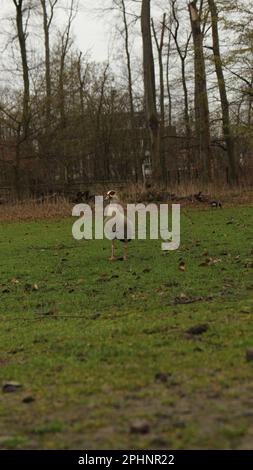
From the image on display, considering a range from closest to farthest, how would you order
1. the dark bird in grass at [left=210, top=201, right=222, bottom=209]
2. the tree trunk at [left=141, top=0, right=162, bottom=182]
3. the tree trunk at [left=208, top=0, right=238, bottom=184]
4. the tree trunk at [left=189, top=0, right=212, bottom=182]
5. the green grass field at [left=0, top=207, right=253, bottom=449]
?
1. the green grass field at [left=0, top=207, right=253, bottom=449]
2. the dark bird in grass at [left=210, top=201, right=222, bottom=209]
3. the tree trunk at [left=141, top=0, right=162, bottom=182]
4. the tree trunk at [left=208, top=0, right=238, bottom=184]
5. the tree trunk at [left=189, top=0, right=212, bottom=182]

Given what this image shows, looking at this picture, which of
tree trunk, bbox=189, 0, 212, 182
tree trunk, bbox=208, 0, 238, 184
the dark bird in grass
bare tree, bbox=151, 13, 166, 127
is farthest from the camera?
bare tree, bbox=151, 13, 166, 127

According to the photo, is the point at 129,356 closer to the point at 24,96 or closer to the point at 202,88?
the point at 202,88

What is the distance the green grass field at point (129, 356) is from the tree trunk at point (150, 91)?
21.5 meters

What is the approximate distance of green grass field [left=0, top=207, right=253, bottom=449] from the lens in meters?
3.61

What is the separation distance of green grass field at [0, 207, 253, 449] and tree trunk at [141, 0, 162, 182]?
70.5ft

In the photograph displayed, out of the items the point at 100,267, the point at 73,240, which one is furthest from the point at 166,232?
the point at 100,267

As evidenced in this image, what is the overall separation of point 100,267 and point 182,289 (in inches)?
124

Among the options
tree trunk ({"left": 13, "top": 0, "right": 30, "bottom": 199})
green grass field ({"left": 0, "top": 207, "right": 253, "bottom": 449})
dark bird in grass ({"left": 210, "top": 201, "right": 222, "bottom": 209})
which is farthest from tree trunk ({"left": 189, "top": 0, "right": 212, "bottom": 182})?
green grass field ({"left": 0, "top": 207, "right": 253, "bottom": 449})

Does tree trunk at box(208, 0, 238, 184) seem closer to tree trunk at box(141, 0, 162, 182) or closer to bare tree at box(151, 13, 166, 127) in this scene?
tree trunk at box(141, 0, 162, 182)

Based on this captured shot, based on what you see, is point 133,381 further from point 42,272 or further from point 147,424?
point 42,272

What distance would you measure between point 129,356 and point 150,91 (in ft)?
93.8

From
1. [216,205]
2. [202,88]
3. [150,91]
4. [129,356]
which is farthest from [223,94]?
[129,356]

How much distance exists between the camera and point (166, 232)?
683 inches

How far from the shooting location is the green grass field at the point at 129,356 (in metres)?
3.61
